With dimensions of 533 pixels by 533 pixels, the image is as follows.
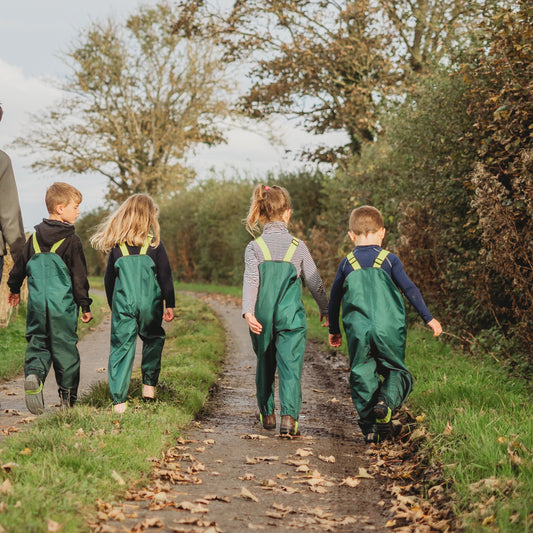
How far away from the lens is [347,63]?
20109 millimetres

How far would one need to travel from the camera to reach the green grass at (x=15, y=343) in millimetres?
8370

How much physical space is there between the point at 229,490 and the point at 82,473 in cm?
94

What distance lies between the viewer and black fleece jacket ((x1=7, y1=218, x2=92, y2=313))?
5.80m

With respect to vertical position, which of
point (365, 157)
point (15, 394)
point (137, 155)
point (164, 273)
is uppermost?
point (137, 155)

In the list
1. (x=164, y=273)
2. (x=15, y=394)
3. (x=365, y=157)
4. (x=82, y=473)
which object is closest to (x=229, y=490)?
(x=82, y=473)

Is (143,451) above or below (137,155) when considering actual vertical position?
below

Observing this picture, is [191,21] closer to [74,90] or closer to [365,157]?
[365,157]

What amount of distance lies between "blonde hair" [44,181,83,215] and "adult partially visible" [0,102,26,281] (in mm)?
273

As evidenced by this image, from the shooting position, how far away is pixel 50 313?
5.75m

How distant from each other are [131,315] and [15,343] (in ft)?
16.6

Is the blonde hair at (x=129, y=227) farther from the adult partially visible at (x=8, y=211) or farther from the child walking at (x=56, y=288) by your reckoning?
the adult partially visible at (x=8, y=211)

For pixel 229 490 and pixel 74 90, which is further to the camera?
pixel 74 90

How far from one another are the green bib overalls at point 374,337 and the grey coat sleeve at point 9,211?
9.62 ft

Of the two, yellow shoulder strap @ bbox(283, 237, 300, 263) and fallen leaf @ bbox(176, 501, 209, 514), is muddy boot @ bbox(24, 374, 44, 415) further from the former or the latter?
yellow shoulder strap @ bbox(283, 237, 300, 263)
